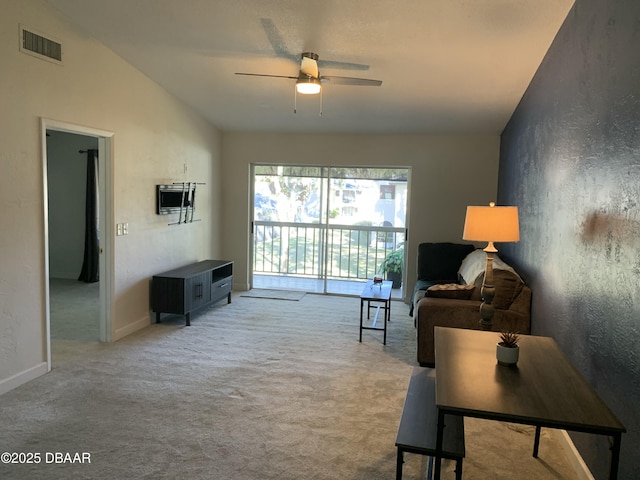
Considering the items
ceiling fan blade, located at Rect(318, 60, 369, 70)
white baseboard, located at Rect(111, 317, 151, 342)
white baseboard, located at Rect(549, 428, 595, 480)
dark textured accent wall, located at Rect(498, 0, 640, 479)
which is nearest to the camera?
dark textured accent wall, located at Rect(498, 0, 640, 479)

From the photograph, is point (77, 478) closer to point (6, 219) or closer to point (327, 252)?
point (6, 219)

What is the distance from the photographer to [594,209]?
2.50 metres

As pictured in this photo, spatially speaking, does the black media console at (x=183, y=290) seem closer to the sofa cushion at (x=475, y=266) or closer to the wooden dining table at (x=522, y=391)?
the sofa cushion at (x=475, y=266)

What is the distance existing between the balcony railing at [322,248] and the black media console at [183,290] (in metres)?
1.71

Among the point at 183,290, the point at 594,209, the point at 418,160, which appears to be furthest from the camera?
the point at 418,160

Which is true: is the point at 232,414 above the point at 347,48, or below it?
below

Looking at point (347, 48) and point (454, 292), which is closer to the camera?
point (347, 48)

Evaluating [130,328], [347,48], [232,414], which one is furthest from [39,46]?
[232,414]

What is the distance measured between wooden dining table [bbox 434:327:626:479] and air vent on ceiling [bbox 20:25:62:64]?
351 centimetres

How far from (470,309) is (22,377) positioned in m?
3.53

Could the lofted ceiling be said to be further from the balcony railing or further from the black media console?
the black media console

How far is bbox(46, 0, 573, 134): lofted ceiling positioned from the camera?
328 centimetres

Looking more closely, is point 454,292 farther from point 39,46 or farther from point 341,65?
point 39,46

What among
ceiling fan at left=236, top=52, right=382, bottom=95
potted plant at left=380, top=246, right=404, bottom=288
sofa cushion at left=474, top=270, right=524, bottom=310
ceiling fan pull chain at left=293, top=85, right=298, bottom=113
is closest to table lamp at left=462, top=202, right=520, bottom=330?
sofa cushion at left=474, top=270, right=524, bottom=310
